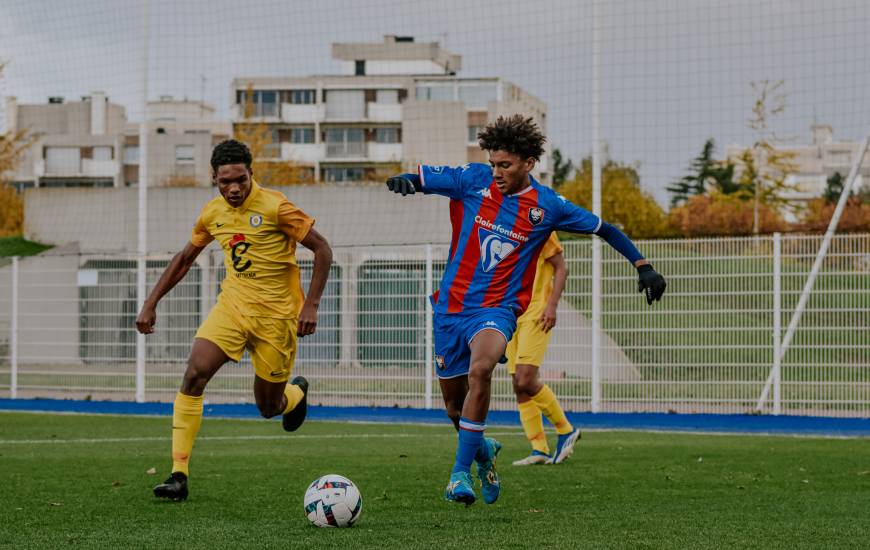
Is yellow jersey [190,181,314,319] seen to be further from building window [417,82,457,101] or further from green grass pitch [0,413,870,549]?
building window [417,82,457,101]

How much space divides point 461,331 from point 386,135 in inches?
2921

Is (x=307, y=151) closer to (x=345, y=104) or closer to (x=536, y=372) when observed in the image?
(x=345, y=104)

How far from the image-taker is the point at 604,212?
2005 cm

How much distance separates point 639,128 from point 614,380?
331 centimetres

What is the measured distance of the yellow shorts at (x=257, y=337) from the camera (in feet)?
27.0

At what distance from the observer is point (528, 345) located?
33.9 ft

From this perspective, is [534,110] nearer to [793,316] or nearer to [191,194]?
[793,316]

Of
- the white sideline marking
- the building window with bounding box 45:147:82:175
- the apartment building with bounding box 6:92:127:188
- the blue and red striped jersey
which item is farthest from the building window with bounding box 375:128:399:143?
the blue and red striped jersey

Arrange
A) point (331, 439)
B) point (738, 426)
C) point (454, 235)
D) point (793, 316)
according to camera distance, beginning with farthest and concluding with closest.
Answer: point (793, 316), point (738, 426), point (331, 439), point (454, 235)

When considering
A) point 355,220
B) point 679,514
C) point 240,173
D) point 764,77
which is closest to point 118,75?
point 355,220

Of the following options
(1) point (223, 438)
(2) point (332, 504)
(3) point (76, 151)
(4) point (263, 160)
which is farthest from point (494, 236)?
(3) point (76, 151)

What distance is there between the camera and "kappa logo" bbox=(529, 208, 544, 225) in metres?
7.52

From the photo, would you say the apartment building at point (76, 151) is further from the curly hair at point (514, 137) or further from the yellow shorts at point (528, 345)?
the curly hair at point (514, 137)

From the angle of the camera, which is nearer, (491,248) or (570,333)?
(491,248)
